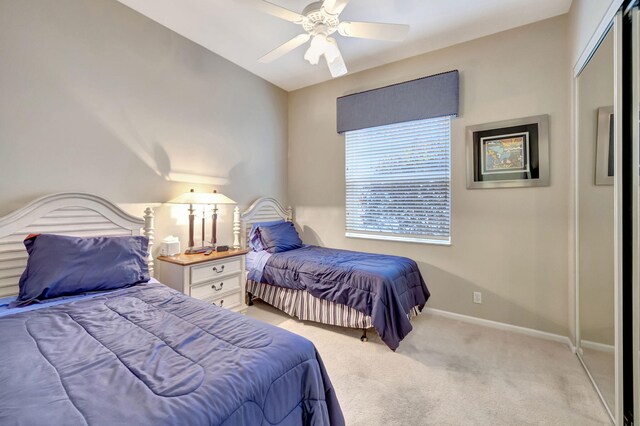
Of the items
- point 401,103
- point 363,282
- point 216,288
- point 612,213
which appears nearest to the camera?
point 612,213

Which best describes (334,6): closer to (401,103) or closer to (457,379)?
(401,103)

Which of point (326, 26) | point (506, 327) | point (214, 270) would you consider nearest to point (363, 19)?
point (326, 26)

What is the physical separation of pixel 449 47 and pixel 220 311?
3.40 meters

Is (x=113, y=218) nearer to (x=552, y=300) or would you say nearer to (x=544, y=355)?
(x=544, y=355)

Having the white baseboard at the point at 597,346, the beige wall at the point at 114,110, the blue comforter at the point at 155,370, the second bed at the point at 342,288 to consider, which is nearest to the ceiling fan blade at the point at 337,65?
the beige wall at the point at 114,110

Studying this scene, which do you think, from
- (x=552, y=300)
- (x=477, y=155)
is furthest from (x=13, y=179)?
(x=552, y=300)

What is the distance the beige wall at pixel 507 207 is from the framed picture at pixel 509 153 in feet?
0.22

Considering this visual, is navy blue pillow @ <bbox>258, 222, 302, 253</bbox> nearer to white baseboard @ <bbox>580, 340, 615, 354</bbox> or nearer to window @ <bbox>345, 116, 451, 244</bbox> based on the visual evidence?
window @ <bbox>345, 116, 451, 244</bbox>

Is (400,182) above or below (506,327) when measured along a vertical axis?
above

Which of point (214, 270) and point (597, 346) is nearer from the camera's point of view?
point (597, 346)

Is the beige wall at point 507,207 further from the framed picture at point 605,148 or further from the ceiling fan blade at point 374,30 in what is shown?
the ceiling fan blade at point 374,30

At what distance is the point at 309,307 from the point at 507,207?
2.19 meters

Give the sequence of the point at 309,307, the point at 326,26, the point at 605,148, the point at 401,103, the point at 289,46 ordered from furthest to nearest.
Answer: the point at 401,103 → the point at 309,307 → the point at 289,46 → the point at 326,26 → the point at 605,148

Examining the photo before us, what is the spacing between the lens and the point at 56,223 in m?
1.99
